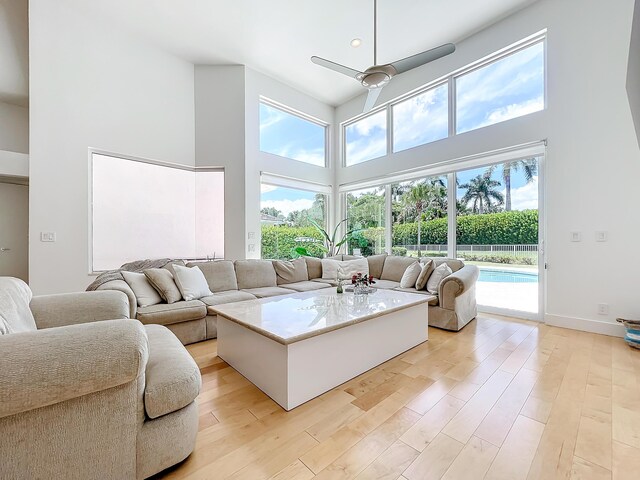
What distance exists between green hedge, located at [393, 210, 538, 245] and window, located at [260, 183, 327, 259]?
2244 millimetres

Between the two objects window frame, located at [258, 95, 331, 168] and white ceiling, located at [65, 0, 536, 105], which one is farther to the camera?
window frame, located at [258, 95, 331, 168]

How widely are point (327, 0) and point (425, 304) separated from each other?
147 inches

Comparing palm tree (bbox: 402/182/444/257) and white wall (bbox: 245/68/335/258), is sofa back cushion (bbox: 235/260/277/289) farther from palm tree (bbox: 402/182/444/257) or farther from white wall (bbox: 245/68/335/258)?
palm tree (bbox: 402/182/444/257)

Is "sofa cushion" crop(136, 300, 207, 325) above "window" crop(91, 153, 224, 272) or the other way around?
the other way around

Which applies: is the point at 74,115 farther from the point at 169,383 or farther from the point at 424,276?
the point at 424,276

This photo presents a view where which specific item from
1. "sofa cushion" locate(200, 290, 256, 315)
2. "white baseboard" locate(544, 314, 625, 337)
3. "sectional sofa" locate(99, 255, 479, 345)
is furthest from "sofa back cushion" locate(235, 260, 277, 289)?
"white baseboard" locate(544, 314, 625, 337)

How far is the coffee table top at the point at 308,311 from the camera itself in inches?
69.8

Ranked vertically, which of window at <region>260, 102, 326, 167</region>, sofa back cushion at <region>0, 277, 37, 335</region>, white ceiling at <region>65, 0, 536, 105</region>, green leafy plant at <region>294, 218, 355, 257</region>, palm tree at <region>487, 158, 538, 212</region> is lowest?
sofa back cushion at <region>0, 277, 37, 335</region>

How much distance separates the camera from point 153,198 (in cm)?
424

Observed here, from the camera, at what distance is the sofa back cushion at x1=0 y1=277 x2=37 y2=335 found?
119 cm

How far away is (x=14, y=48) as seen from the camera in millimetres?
3631

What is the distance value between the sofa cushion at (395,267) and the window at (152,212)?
2813mm

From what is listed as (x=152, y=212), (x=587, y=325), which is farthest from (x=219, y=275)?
(x=587, y=325)

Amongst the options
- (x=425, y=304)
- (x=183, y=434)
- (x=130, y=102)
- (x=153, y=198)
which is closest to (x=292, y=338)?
(x=183, y=434)
